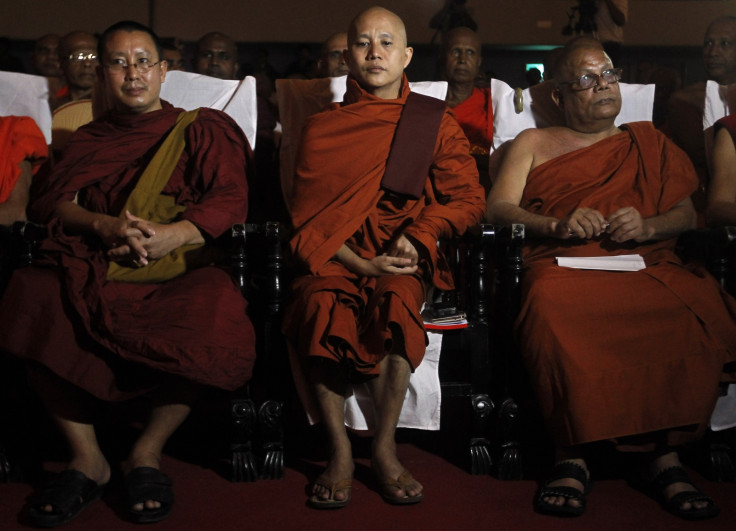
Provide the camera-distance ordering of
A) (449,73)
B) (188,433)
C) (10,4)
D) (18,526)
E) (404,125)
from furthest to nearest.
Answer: (10,4)
(449,73)
(188,433)
(404,125)
(18,526)

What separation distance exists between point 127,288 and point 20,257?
0.35 metres

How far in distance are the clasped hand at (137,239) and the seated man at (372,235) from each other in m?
0.40

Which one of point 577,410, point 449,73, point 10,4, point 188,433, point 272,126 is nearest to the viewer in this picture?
point 577,410

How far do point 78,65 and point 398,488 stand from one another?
258 cm

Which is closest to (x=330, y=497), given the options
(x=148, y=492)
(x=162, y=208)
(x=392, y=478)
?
(x=392, y=478)

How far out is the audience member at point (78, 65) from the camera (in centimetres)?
354

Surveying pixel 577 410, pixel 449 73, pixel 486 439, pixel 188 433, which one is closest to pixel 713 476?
pixel 577 410

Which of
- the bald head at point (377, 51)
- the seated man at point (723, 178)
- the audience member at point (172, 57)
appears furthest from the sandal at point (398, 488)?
the audience member at point (172, 57)

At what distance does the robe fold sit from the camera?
2.10 m

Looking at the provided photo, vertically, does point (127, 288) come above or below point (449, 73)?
below

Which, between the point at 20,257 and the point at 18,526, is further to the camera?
the point at 20,257

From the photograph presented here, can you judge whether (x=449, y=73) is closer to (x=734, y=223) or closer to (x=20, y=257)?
(x=734, y=223)

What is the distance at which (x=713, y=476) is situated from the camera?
226 cm

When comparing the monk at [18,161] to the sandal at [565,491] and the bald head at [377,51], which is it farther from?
the sandal at [565,491]
